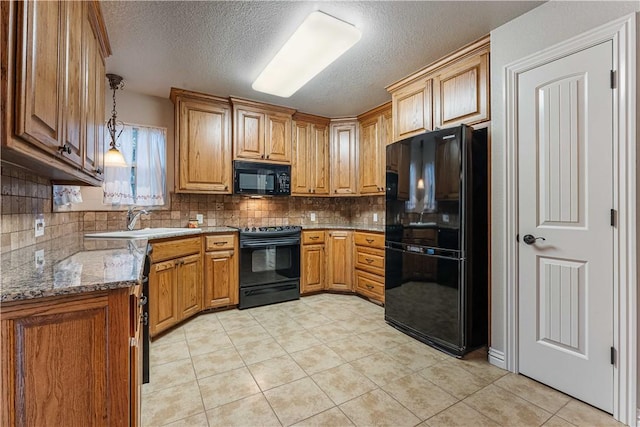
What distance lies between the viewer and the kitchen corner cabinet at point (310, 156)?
153 inches

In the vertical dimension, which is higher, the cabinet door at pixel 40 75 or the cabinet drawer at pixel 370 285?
the cabinet door at pixel 40 75

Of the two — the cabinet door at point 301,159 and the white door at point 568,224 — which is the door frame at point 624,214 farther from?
the cabinet door at point 301,159

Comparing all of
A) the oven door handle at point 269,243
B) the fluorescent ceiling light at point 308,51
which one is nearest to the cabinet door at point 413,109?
the fluorescent ceiling light at point 308,51

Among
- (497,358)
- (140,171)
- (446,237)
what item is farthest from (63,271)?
(497,358)

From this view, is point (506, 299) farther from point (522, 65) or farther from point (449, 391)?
point (522, 65)

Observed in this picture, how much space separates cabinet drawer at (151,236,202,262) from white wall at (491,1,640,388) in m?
2.68

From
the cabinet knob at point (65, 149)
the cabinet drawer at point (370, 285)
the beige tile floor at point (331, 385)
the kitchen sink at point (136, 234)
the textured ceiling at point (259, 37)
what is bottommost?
the beige tile floor at point (331, 385)

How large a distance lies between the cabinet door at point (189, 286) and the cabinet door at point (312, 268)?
125 centimetres

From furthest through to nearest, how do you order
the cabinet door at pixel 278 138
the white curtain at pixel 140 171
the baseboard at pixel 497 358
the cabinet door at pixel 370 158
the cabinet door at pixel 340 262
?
the cabinet door at pixel 340 262 → the cabinet door at pixel 370 158 → the cabinet door at pixel 278 138 → the white curtain at pixel 140 171 → the baseboard at pixel 497 358

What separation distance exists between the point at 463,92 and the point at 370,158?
5.22 feet

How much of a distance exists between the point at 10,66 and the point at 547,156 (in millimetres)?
2524

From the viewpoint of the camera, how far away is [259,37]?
219 cm

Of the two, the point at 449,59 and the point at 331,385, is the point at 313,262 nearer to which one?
the point at 331,385

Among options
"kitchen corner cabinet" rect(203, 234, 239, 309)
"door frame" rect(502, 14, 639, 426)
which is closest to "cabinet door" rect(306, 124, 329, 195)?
"kitchen corner cabinet" rect(203, 234, 239, 309)
